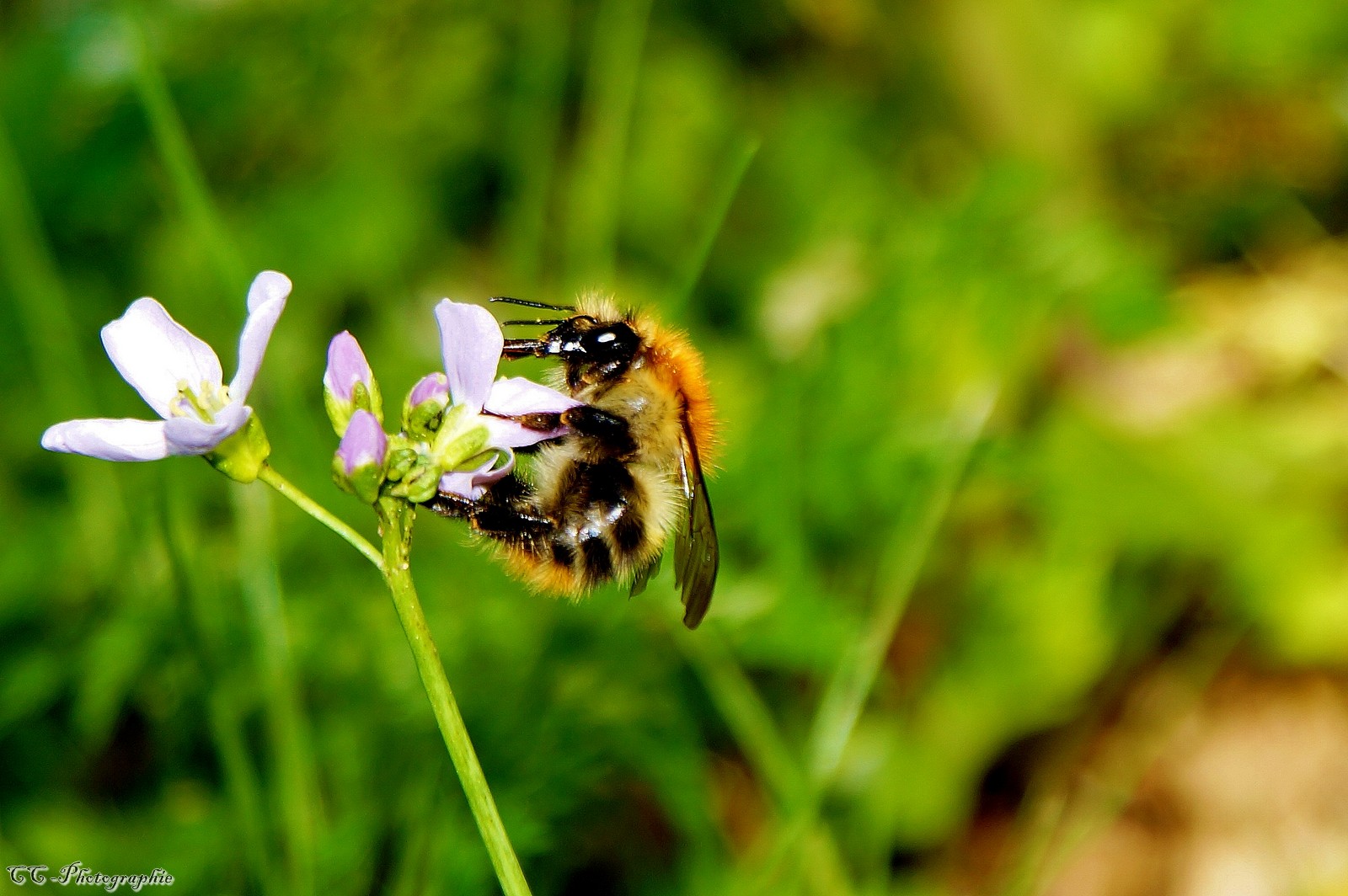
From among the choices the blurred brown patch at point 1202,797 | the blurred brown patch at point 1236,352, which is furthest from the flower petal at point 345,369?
the blurred brown patch at point 1236,352

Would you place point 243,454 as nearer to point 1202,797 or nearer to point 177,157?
point 177,157

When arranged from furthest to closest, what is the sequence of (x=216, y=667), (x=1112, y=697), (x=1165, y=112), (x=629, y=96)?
1. (x=1165, y=112)
2. (x=629, y=96)
3. (x=1112, y=697)
4. (x=216, y=667)

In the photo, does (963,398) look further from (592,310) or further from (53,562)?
(53,562)

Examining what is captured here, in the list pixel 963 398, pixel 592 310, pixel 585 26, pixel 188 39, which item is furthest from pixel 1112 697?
pixel 188 39

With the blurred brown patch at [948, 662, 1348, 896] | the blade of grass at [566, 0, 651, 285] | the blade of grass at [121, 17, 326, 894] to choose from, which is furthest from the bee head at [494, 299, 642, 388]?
the blurred brown patch at [948, 662, 1348, 896]

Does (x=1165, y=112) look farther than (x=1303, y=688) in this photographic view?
Yes

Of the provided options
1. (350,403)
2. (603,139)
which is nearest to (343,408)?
(350,403)
